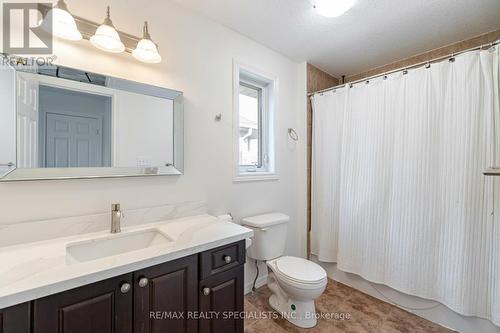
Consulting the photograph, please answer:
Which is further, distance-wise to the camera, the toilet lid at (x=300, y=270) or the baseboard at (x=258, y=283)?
the baseboard at (x=258, y=283)

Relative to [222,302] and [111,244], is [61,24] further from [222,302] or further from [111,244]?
[222,302]

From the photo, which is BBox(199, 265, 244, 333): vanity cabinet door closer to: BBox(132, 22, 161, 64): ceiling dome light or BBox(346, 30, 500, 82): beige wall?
BBox(132, 22, 161, 64): ceiling dome light

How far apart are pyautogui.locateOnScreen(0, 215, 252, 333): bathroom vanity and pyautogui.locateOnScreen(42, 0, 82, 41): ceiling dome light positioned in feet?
3.42

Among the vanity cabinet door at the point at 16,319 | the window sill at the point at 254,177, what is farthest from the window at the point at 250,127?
the vanity cabinet door at the point at 16,319

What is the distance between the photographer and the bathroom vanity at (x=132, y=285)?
759mm

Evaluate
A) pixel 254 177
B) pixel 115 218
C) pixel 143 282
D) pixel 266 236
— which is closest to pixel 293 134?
pixel 254 177

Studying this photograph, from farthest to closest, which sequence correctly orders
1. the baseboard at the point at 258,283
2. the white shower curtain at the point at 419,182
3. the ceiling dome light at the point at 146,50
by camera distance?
the baseboard at the point at 258,283
the white shower curtain at the point at 419,182
the ceiling dome light at the point at 146,50

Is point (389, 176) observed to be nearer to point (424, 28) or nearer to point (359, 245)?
point (359, 245)

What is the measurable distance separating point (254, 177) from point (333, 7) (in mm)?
1407

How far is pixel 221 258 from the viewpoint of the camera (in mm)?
1211

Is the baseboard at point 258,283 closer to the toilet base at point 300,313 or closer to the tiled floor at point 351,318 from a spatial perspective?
the tiled floor at point 351,318

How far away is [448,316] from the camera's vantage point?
167cm

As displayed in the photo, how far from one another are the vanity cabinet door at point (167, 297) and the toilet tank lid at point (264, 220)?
83cm

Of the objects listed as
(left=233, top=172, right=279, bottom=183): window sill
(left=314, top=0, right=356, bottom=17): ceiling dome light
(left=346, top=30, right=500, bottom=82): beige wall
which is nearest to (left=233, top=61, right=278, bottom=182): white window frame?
(left=233, top=172, right=279, bottom=183): window sill
